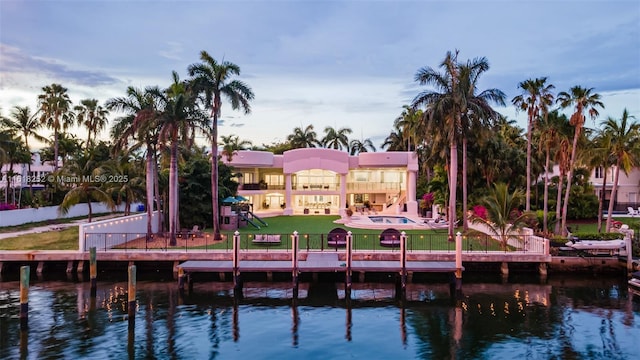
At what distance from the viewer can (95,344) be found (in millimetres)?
16703

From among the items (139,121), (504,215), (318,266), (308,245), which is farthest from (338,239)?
(139,121)

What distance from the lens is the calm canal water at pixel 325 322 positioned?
16.4 metres

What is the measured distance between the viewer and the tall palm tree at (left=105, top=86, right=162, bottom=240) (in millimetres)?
29938

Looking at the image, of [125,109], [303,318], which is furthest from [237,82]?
[303,318]

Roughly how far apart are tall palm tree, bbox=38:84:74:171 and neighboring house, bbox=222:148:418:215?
73.5ft

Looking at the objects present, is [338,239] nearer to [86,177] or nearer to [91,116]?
[86,177]

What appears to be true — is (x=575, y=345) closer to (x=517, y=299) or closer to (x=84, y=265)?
(x=517, y=299)

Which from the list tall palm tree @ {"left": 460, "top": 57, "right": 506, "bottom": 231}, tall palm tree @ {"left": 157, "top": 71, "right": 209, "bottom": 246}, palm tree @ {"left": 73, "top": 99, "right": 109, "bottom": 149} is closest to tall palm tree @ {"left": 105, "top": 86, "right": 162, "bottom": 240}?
tall palm tree @ {"left": 157, "top": 71, "right": 209, "bottom": 246}

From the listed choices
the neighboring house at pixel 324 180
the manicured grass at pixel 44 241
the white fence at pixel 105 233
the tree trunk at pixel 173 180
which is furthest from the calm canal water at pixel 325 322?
the neighboring house at pixel 324 180

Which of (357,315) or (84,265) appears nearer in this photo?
(357,315)

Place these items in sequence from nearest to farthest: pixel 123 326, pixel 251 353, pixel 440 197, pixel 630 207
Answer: pixel 251 353
pixel 123 326
pixel 440 197
pixel 630 207

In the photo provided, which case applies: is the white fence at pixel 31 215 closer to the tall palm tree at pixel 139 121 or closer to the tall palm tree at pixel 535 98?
the tall palm tree at pixel 139 121

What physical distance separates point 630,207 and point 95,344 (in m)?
56.5

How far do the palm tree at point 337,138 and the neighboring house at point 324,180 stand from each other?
18011mm
